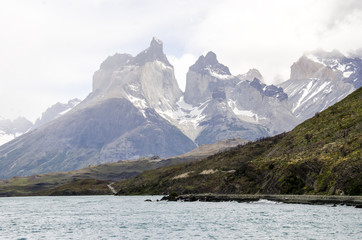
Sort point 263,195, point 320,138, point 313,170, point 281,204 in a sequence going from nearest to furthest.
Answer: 1. point 281,204
2. point 313,170
3. point 263,195
4. point 320,138

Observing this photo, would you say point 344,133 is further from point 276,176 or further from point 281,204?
point 281,204

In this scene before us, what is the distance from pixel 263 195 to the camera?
6944 inches

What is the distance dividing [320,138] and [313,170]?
29758 millimetres

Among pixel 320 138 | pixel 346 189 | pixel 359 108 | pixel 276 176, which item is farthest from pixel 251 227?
pixel 359 108

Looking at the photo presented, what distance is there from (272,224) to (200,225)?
1643 centimetres

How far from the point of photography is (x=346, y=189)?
141 m

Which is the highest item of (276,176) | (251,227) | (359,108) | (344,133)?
(359,108)

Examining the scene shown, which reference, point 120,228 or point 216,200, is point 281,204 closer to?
point 216,200

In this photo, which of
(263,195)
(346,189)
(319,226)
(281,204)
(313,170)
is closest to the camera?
(319,226)

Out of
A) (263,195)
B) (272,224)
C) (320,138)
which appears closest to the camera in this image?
(272,224)

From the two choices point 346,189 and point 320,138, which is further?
point 320,138

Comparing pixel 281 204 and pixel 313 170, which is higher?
pixel 313 170

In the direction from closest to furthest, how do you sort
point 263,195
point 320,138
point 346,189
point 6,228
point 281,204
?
point 6,228 → point 346,189 → point 281,204 → point 263,195 → point 320,138

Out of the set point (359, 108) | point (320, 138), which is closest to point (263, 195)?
point (320, 138)
